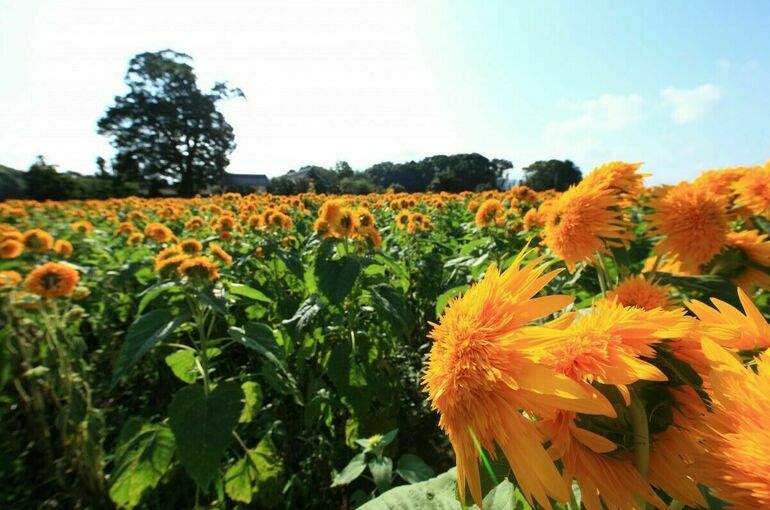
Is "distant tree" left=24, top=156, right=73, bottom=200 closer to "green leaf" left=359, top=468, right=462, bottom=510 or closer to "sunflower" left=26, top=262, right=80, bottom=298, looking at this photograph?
"sunflower" left=26, top=262, right=80, bottom=298

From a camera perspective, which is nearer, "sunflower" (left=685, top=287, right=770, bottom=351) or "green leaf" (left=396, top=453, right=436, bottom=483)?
"sunflower" (left=685, top=287, right=770, bottom=351)

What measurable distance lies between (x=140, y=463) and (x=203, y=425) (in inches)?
15.6

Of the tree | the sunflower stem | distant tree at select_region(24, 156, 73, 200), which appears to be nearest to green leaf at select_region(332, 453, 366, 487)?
the sunflower stem

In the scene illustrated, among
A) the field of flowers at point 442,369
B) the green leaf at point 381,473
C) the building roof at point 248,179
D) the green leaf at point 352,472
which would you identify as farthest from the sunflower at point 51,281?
the building roof at point 248,179

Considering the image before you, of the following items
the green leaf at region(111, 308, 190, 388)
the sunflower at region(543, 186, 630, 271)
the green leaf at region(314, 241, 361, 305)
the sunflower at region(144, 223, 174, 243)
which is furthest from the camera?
the sunflower at region(144, 223, 174, 243)

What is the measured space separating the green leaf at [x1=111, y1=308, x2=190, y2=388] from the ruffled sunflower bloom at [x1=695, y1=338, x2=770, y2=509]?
1607mm

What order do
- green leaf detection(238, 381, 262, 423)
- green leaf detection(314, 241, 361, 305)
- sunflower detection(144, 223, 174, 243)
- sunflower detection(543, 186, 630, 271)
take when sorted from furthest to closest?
1. sunflower detection(144, 223, 174, 243)
2. green leaf detection(314, 241, 361, 305)
3. green leaf detection(238, 381, 262, 423)
4. sunflower detection(543, 186, 630, 271)

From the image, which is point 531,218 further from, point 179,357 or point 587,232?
point 179,357

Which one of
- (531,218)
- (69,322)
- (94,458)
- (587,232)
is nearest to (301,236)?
(69,322)

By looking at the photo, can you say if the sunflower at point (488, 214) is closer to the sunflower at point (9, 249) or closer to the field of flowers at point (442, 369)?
the field of flowers at point (442, 369)

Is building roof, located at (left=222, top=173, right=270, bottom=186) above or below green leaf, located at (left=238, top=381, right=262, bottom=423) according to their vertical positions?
below

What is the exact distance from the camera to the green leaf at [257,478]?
5.88 ft

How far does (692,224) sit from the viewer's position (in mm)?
1247

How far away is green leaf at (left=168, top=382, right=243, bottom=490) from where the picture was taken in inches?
56.1
